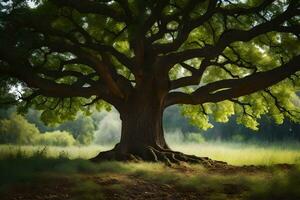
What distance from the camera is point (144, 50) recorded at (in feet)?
50.2

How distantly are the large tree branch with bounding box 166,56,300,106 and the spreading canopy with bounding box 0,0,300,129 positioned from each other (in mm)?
32

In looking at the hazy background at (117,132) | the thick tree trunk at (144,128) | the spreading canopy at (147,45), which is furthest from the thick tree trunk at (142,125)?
the hazy background at (117,132)

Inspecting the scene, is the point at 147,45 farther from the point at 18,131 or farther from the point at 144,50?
the point at 18,131

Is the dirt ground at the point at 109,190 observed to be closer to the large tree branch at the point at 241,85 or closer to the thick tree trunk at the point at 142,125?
the thick tree trunk at the point at 142,125

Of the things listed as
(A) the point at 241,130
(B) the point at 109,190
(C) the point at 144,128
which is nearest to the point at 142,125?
(C) the point at 144,128

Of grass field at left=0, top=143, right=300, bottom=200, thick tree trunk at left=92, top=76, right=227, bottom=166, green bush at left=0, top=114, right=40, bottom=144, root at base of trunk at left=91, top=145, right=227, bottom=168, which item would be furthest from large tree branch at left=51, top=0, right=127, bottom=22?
green bush at left=0, top=114, right=40, bottom=144

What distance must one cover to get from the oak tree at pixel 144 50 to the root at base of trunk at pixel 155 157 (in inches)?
1.6

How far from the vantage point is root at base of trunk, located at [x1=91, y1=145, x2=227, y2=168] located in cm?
1423

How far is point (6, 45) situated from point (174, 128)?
43941 millimetres

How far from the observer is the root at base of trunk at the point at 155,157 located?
560 inches

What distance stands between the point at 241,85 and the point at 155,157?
3.76 metres

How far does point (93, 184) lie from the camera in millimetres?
8656

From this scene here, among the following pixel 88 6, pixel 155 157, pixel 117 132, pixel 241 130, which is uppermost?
pixel 88 6

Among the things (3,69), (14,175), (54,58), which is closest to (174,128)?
(54,58)
